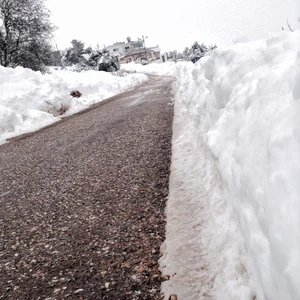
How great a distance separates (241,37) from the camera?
4734 mm

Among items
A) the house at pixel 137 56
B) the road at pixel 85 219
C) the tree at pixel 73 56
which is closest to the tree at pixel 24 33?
the road at pixel 85 219

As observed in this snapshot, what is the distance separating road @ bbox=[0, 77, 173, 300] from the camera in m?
2.37

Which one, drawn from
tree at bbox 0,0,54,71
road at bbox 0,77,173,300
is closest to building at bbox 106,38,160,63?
tree at bbox 0,0,54,71

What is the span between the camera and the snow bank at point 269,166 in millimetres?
1345

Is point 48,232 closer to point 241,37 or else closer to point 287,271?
point 287,271

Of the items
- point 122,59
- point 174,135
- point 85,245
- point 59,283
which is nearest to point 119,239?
point 85,245

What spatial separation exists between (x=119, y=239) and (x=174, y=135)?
353 centimetres

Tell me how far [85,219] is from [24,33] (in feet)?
71.9

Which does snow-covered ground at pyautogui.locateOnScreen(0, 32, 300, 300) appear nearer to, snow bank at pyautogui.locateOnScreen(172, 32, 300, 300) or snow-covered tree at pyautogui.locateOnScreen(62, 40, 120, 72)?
snow bank at pyautogui.locateOnScreen(172, 32, 300, 300)

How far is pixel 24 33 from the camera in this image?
70.6 feet

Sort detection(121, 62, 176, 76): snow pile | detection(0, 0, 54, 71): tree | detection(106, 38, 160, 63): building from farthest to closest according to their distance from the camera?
detection(106, 38, 160, 63): building, detection(121, 62, 176, 76): snow pile, detection(0, 0, 54, 71): tree

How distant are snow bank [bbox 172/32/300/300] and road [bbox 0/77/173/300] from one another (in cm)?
89

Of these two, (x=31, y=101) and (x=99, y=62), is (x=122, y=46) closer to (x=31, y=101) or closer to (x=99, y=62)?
(x=99, y=62)

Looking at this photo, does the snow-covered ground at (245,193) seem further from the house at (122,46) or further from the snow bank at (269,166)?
the house at (122,46)
